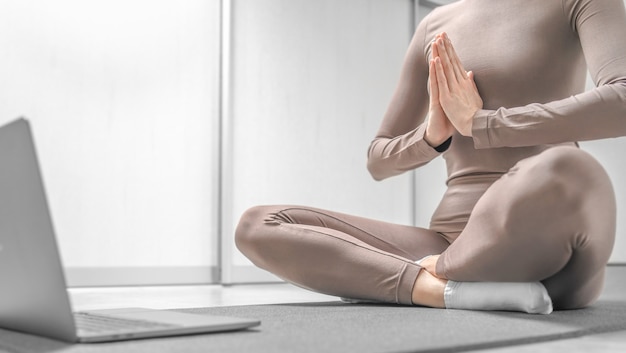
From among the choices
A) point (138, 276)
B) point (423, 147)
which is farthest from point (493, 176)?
point (138, 276)

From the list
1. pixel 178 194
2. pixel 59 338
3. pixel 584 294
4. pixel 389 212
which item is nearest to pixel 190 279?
pixel 178 194

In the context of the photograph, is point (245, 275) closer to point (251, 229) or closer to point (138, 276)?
point (138, 276)

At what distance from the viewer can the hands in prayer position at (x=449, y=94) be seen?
5.49 feet

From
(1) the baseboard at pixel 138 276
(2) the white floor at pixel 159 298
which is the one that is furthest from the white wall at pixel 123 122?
(2) the white floor at pixel 159 298

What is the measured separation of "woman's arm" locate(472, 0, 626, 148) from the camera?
1547mm

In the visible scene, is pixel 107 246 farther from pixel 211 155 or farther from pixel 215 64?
pixel 215 64

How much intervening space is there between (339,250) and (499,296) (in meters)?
0.39

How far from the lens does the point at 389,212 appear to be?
4469 mm

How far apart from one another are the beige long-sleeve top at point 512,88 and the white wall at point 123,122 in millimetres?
1698

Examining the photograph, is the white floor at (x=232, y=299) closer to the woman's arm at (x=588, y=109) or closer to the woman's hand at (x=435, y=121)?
the woman's arm at (x=588, y=109)

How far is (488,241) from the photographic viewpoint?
59.4 inches

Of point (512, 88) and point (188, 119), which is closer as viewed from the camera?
point (512, 88)

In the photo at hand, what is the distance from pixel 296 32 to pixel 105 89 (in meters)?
1.19

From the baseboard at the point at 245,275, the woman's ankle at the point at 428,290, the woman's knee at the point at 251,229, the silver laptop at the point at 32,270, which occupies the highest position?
the silver laptop at the point at 32,270
